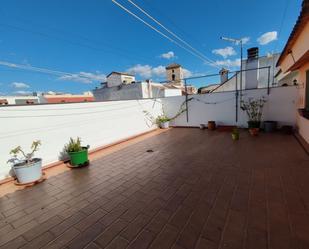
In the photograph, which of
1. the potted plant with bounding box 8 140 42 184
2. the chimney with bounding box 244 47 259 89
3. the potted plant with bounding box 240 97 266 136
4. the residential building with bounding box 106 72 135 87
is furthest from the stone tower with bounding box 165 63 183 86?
the potted plant with bounding box 8 140 42 184

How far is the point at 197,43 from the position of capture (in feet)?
34.7

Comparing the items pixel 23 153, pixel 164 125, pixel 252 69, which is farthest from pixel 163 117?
pixel 23 153

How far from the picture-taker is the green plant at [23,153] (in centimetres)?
312

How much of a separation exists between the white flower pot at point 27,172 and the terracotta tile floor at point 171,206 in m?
0.23

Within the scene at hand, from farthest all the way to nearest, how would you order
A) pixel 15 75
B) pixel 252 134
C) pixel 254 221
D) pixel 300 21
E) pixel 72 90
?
pixel 72 90 → pixel 15 75 → pixel 252 134 → pixel 300 21 → pixel 254 221

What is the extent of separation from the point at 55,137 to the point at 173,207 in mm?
3417

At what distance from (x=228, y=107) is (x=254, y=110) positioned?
92cm

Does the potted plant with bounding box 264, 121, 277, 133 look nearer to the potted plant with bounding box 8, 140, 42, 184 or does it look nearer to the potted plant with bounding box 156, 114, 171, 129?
the potted plant with bounding box 156, 114, 171, 129

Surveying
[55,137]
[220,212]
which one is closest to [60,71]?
[55,137]

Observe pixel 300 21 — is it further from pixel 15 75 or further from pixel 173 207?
pixel 15 75

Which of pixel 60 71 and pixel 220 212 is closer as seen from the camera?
pixel 220 212

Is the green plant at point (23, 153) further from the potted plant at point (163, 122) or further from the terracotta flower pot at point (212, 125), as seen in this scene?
the terracotta flower pot at point (212, 125)

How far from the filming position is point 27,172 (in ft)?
9.53

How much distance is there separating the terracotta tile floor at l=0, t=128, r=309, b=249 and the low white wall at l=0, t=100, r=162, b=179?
3.22 feet
